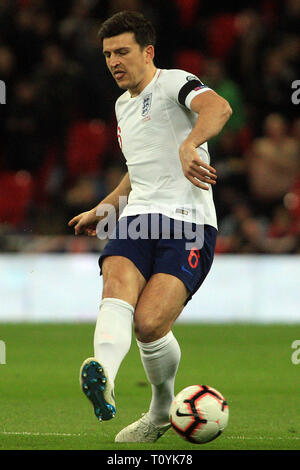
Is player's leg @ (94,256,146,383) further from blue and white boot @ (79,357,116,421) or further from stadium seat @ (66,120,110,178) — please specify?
stadium seat @ (66,120,110,178)

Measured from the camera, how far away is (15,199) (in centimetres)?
1185

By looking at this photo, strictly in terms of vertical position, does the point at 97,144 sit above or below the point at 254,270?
above

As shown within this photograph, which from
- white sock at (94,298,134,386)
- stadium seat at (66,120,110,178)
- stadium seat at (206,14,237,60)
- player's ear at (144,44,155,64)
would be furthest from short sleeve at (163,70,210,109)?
stadium seat at (206,14,237,60)

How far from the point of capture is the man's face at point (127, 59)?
461 centimetres

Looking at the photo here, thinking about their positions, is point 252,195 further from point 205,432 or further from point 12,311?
point 205,432

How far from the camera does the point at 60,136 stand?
41.8 ft

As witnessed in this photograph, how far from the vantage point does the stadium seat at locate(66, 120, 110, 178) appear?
12.3 m

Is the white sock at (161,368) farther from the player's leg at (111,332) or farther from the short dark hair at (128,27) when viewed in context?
the short dark hair at (128,27)

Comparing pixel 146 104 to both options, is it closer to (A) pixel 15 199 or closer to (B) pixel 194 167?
(B) pixel 194 167

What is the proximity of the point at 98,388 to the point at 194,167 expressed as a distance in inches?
40.3

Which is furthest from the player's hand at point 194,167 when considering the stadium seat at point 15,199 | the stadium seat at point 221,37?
the stadium seat at point 221,37

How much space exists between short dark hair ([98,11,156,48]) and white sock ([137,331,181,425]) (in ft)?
4.69
